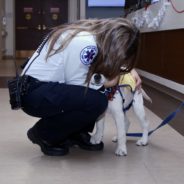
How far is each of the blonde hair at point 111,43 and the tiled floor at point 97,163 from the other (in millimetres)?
430

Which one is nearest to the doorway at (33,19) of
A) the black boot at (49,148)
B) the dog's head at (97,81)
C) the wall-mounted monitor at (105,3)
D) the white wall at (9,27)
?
the white wall at (9,27)

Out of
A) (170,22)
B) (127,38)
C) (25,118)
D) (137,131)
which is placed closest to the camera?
(127,38)

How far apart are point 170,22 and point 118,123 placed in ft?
9.95

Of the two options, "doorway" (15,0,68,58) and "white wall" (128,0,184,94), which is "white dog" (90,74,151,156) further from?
"doorway" (15,0,68,58)

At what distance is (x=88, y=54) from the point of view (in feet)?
6.46

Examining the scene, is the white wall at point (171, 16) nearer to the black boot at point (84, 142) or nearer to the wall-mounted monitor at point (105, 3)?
the black boot at point (84, 142)

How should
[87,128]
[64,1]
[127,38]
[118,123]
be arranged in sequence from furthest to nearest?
1. [64,1]
2. [87,128]
3. [118,123]
4. [127,38]

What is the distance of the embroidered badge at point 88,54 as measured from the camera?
1965 mm

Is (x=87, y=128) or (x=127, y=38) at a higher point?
(x=127, y=38)

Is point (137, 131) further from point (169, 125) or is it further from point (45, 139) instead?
point (45, 139)

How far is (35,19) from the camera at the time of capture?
41.4ft

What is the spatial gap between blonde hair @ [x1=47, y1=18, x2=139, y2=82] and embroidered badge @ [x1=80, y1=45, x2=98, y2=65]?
2 cm

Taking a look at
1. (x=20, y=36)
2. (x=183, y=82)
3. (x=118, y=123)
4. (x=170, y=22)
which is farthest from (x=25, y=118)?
(x=20, y=36)

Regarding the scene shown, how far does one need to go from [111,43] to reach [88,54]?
12 centimetres
